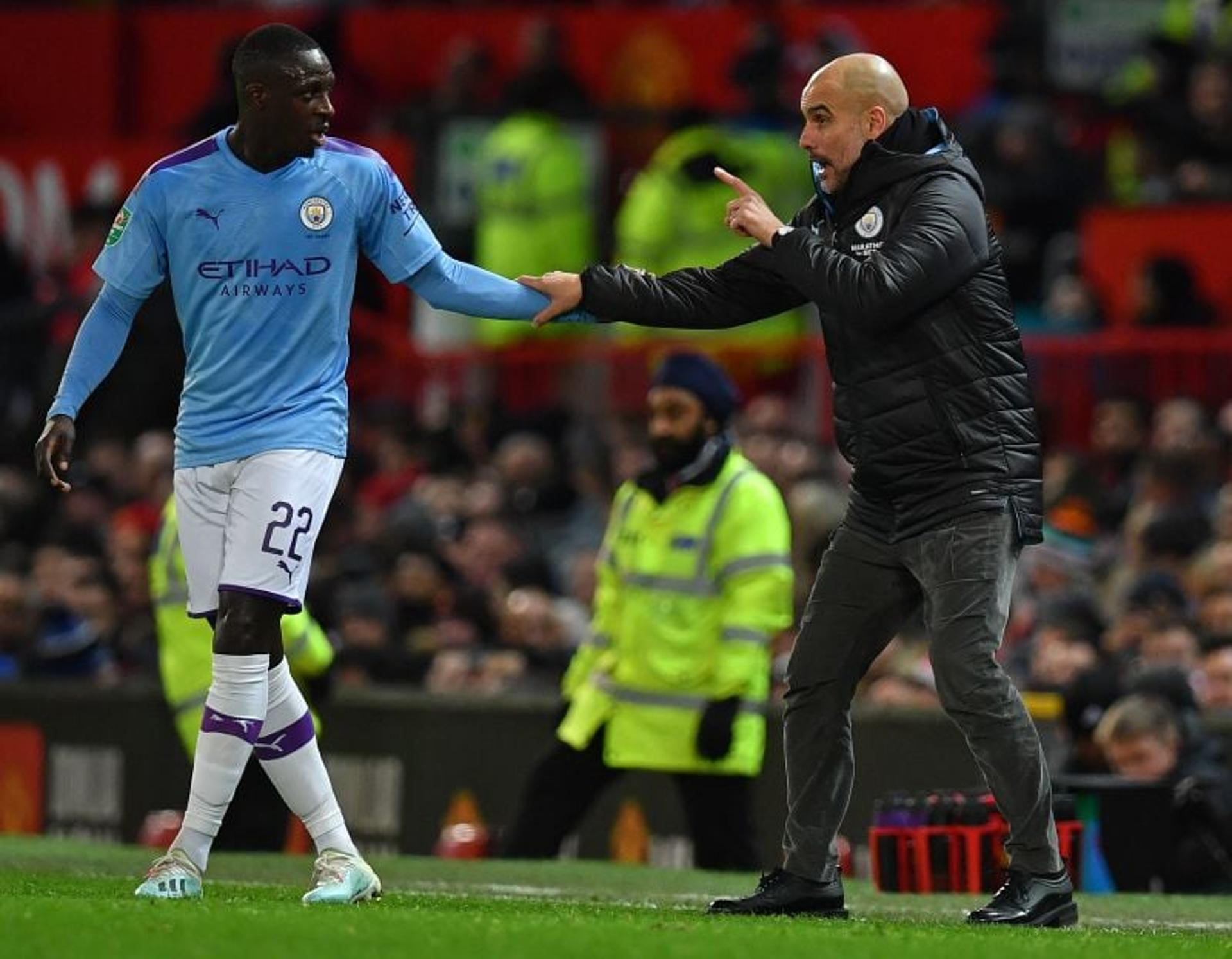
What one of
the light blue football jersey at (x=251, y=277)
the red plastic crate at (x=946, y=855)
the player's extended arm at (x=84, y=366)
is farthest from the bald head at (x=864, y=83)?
the red plastic crate at (x=946, y=855)

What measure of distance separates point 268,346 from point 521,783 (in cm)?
589

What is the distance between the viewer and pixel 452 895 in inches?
386

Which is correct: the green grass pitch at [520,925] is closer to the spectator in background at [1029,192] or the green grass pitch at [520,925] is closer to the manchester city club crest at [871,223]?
the manchester city club crest at [871,223]

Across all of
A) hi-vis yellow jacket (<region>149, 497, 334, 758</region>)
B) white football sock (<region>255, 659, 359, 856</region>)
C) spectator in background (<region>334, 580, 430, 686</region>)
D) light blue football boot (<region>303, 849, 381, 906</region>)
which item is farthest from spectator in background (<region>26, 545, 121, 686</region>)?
light blue football boot (<region>303, 849, 381, 906</region>)

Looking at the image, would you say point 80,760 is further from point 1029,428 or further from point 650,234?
point 1029,428

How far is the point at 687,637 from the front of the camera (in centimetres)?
1229

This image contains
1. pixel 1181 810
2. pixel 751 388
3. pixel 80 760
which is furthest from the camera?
pixel 751 388

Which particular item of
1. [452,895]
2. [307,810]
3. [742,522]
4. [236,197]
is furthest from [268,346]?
[742,522]

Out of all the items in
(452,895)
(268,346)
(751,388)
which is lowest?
(452,895)

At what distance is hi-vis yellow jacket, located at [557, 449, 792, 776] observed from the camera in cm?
1212

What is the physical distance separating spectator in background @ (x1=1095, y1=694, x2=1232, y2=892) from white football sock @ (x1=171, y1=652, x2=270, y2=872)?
13.9ft

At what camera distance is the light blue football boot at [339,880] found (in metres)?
8.80

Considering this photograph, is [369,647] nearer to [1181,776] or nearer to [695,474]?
[695,474]

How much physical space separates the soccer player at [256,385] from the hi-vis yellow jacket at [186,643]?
352 centimetres
